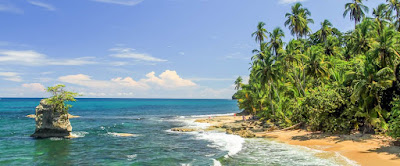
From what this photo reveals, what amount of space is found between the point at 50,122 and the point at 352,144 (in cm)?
3760

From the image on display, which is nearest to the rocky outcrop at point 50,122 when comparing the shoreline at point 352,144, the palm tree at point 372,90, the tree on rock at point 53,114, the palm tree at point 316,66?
the tree on rock at point 53,114

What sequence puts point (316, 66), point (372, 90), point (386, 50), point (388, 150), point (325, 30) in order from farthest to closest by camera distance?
point (325, 30) < point (316, 66) < point (372, 90) < point (386, 50) < point (388, 150)

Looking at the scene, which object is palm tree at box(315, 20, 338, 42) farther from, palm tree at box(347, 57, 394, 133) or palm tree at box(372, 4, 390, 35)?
palm tree at box(347, 57, 394, 133)

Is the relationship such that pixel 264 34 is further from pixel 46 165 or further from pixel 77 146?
pixel 46 165

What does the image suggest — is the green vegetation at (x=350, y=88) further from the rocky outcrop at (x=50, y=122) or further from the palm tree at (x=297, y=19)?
the rocky outcrop at (x=50, y=122)

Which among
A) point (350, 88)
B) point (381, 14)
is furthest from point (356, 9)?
point (350, 88)

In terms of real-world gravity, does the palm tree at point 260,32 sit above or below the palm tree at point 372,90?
above

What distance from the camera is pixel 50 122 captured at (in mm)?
34969

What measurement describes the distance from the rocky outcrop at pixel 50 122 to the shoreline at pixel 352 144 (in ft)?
89.8

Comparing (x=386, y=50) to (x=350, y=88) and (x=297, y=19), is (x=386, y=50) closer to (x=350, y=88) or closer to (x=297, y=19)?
(x=350, y=88)

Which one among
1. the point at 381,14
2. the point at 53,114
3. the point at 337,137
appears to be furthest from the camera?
the point at 381,14

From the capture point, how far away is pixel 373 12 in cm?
5919

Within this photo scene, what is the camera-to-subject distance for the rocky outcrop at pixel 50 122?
1357 inches

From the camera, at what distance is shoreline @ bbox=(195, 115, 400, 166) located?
20.7 m
